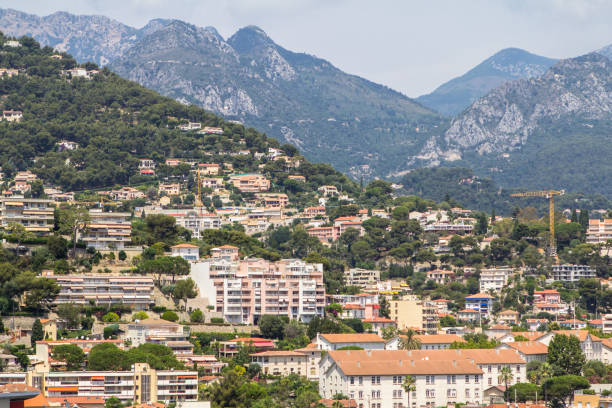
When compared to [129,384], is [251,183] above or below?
above

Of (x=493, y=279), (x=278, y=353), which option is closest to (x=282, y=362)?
(x=278, y=353)

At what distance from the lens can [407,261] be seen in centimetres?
13375

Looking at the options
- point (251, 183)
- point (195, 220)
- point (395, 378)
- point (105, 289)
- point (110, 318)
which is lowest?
point (395, 378)

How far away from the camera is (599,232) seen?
474 feet

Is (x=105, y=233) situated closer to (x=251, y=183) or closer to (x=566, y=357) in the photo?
(x=566, y=357)

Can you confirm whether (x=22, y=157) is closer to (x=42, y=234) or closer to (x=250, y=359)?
(x=42, y=234)

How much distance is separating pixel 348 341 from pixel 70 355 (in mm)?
22636

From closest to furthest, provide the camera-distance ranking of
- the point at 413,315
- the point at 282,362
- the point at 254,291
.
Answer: the point at 282,362 → the point at 254,291 → the point at 413,315

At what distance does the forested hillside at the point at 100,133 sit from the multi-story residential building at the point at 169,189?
435 cm

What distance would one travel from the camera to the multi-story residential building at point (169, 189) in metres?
148

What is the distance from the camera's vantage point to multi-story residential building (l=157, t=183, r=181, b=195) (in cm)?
14750

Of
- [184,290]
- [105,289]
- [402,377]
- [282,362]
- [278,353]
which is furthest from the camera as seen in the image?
[184,290]

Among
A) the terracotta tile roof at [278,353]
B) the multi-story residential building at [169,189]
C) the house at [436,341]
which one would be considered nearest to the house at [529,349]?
the house at [436,341]

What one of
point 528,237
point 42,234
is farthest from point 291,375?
point 528,237
